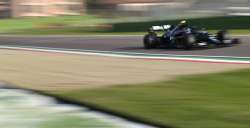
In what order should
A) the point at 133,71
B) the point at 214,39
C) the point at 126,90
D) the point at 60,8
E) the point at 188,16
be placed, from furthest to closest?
the point at 60,8 → the point at 188,16 → the point at 214,39 → the point at 133,71 → the point at 126,90

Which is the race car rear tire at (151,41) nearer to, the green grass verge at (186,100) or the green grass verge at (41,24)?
the green grass verge at (186,100)

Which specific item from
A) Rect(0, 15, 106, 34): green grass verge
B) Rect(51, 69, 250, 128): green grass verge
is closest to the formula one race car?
Rect(51, 69, 250, 128): green grass verge

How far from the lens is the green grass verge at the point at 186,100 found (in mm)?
7082

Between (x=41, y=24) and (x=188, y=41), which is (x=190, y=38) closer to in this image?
(x=188, y=41)

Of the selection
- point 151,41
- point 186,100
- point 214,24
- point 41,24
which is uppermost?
point 186,100

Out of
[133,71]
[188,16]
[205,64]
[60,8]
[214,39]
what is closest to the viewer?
[133,71]

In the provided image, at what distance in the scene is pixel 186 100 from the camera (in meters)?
8.31

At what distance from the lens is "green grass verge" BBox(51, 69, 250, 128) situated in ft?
23.2

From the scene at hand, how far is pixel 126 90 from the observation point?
31.1 feet

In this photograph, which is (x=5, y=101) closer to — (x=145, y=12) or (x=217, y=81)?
(x=217, y=81)

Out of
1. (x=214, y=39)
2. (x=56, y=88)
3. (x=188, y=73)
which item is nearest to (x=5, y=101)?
(x=56, y=88)

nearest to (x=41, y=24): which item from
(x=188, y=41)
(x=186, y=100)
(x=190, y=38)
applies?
(x=190, y=38)

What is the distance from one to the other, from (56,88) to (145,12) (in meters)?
40.5

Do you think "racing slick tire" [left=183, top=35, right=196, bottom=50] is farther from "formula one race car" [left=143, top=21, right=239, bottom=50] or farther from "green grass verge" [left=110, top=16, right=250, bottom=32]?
"green grass verge" [left=110, top=16, right=250, bottom=32]
